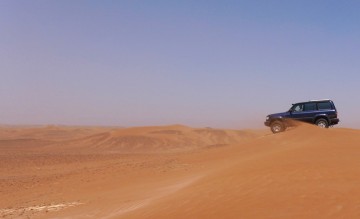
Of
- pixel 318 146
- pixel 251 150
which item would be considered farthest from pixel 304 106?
pixel 318 146

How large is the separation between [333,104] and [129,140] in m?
32.5

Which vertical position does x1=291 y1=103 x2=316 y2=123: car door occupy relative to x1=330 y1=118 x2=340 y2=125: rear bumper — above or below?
above

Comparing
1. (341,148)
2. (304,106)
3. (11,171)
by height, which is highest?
(304,106)

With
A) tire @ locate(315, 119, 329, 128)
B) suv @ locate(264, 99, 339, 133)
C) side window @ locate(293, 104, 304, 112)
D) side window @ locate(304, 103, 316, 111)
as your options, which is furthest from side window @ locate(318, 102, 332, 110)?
side window @ locate(293, 104, 304, 112)

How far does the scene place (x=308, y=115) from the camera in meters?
23.7

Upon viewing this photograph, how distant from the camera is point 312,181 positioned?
899 cm

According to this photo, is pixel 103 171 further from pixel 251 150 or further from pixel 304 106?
pixel 304 106

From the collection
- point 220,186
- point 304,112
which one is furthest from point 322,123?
point 220,186

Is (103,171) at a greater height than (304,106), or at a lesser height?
lesser

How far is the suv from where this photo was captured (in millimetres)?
23312

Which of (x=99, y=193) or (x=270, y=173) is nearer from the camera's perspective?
(x=270, y=173)

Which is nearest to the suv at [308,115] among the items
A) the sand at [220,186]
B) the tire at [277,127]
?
the tire at [277,127]

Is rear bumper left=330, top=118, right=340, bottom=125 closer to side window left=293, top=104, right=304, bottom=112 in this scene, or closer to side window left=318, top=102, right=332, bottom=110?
side window left=318, top=102, right=332, bottom=110

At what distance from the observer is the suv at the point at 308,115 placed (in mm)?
23312
